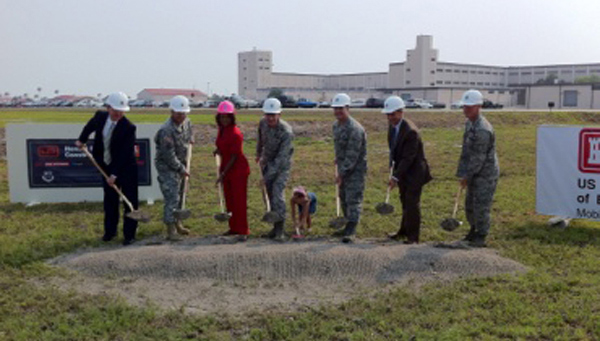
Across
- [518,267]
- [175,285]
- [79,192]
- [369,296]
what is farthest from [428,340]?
[79,192]

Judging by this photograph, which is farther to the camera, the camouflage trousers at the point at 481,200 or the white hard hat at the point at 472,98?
the camouflage trousers at the point at 481,200

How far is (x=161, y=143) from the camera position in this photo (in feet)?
25.0

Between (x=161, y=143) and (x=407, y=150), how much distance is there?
3278 mm

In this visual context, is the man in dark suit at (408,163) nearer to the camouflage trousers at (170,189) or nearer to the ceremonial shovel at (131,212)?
the camouflage trousers at (170,189)

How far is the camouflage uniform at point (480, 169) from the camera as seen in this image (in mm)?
7176

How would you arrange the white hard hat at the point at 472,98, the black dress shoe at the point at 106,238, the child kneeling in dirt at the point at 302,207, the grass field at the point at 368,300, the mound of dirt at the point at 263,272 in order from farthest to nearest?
the child kneeling in dirt at the point at 302,207, the black dress shoe at the point at 106,238, the white hard hat at the point at 472,98, the mound of dirt at the point at 263,272, the grass field at the point at 368,300

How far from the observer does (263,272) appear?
6.33 m

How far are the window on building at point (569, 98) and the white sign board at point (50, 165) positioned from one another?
70.5 m

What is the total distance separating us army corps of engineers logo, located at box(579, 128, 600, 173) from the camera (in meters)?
8.52

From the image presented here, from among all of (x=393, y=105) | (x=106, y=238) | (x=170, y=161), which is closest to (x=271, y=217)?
(x=170, y=161)

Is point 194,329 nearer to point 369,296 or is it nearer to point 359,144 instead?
point 369,296

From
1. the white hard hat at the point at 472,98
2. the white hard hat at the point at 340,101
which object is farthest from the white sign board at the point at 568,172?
the white hard hat at the point at 340,101

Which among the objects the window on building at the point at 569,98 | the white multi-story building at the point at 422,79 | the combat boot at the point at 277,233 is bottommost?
the combat boot at the point at 277,233

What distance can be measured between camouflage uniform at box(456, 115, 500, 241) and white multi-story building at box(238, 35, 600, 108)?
2791 inches
